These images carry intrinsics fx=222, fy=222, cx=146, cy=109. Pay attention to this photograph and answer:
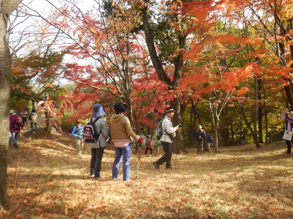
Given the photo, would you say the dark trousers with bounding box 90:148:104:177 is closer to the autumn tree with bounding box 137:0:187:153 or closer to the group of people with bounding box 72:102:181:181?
the group of people with bounding box 72:102:181:181

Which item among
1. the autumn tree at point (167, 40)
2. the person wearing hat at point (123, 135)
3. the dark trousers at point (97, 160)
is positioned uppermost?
the autumn tree at point (167, 40)

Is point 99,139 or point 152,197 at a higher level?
→ point 99,139

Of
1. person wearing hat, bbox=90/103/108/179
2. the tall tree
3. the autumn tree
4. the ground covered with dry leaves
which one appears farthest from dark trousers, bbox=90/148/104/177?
the autumn tree

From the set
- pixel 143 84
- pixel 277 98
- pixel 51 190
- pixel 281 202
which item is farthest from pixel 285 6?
pixel 277 98

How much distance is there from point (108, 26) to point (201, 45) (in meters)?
5.96

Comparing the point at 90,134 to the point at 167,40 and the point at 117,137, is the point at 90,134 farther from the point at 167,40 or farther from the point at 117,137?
the point at 167,40

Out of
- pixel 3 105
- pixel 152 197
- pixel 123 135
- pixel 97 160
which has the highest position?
pixel 3 105

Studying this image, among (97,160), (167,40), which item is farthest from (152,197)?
(167,40)

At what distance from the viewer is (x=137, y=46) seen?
472 inches

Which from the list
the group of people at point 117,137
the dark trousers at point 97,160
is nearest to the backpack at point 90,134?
the group of people at point 117,137

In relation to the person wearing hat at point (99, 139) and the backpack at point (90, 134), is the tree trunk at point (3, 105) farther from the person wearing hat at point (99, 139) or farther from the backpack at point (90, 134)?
the person wearing hat at point (99, 139)

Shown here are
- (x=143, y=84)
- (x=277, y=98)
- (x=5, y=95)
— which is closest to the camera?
(x=5, y=95)

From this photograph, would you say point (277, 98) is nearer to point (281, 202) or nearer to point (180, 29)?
point (180, 29)

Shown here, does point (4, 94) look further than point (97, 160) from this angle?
No
